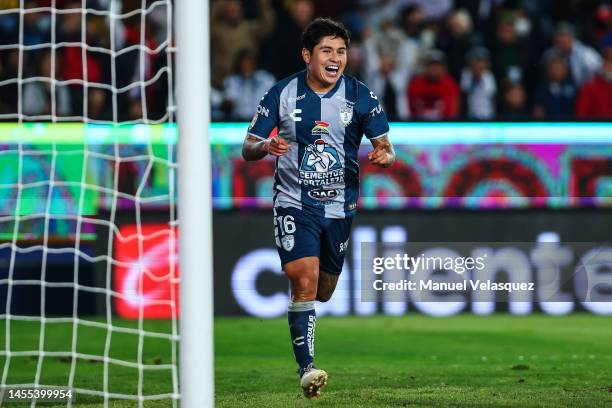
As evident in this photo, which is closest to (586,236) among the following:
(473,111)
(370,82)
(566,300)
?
(566,300)

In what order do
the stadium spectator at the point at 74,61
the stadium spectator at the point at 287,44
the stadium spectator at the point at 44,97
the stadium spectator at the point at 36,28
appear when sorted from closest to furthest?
the stadium spectator at the point at 44,97
the stadium spectator at the point at 74,61
the stadium spectator at the point at 287,44
the stadium spectator at the point at 36,28

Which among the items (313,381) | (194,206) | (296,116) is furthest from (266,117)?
(194,206)

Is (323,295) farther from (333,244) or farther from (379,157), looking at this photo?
(379,157)

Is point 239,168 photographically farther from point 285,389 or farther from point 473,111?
point 285,389

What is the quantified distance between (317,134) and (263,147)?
15.1 inches

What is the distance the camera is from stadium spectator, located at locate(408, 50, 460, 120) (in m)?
11.5

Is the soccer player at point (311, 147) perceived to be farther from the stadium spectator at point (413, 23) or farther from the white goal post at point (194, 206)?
the stadium spectator at point (413, 23)

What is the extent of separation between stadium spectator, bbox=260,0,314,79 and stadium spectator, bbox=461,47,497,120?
1.57 m

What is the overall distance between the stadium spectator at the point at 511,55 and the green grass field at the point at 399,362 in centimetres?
302

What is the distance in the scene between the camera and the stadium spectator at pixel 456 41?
12195 mm

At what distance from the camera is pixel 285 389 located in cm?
717

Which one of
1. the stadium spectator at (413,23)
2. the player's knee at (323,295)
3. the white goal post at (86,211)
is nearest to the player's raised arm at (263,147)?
the player's knee at (323,295)

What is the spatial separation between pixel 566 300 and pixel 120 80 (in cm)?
430

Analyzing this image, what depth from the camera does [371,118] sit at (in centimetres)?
670
